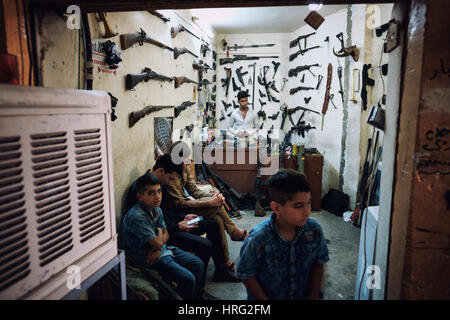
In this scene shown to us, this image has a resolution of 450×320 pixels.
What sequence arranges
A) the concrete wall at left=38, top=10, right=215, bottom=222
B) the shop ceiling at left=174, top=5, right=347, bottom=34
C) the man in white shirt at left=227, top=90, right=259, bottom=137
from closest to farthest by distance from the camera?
the concrete wall at left=38, top=10, right=215, bottom=222 → the shop ceiling at left=174, top=5, right=347, bottom=34 → the man in white shirt at left=227, top=90, right=259, bottom=137

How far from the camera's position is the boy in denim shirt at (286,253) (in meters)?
1.54

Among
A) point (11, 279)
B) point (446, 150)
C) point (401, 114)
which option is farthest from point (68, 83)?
point (446, 150)

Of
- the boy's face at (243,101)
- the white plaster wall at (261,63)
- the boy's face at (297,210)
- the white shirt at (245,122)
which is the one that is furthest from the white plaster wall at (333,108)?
the boy's face at (297,210)

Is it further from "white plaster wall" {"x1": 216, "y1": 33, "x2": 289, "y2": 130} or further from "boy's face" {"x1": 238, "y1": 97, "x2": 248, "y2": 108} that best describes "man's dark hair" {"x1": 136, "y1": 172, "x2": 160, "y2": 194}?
"white plaster wall" {"x1": 216, "y1": 33, "x2": 289, "y2": 130}

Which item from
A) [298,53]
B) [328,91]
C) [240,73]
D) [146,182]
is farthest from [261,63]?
[146,182]

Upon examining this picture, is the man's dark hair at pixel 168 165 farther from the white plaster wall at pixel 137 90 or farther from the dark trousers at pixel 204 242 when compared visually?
the dark trousers at pixel 204 242

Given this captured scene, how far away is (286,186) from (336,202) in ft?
12.8

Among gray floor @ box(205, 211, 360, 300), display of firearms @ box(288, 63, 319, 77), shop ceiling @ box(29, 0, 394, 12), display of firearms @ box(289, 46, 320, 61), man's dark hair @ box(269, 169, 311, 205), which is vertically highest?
display of firearms @ box(289, 46, 320, 61)

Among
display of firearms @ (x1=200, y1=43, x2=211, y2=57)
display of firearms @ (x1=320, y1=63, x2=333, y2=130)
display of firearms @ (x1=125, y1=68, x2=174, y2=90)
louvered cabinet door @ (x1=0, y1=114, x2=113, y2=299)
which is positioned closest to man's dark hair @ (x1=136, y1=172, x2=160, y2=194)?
louvered cabinet door @ (x1=0, y1=114, x2=113, y2=299)

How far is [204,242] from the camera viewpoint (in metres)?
2.78

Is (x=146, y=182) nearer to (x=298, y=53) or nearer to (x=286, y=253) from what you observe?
(x=286, y=253)

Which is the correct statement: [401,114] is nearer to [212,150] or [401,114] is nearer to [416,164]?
[416,164]

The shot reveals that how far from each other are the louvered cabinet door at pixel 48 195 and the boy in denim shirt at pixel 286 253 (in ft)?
2.62

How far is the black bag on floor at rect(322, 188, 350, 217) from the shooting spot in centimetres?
496
